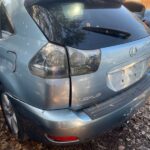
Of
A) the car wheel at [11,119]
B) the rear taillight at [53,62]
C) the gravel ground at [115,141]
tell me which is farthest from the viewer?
the gravel ground at [115,141]

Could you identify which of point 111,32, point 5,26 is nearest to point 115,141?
point 111,32

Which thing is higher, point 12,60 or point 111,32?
point 111,32

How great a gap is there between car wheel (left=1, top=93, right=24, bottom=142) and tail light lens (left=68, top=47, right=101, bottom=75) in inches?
37.7

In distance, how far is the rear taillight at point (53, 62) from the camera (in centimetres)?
231

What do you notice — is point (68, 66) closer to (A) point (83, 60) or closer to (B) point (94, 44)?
(A) point (83, 60)

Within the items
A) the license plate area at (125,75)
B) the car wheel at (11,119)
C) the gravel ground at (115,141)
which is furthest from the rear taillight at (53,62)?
the gravel ground at (115,141)

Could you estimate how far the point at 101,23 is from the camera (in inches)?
106

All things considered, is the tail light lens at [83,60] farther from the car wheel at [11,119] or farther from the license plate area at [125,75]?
the car wheel at [11,119]

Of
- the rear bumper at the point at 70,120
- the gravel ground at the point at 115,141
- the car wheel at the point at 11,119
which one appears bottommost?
the gravel ground at the point at 115,141

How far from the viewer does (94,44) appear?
243 cm

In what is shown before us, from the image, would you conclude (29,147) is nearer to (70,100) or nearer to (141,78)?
(70,100)

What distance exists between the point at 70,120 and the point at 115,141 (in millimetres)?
1212

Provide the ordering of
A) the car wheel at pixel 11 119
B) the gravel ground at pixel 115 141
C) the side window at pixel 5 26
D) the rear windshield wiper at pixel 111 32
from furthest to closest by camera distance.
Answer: the gravel ground at pixel 115 141 < the car wheel at pixel 11 119 < the side window at pixel 5 26 < the rear windshield wiper at pixel 111 32

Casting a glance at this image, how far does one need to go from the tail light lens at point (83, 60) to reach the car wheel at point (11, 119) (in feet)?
3.14
